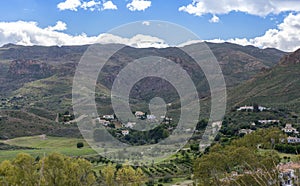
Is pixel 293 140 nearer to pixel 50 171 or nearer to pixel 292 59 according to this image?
pixel 50 171

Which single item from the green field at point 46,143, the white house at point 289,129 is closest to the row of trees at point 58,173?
the green field at point 46,143

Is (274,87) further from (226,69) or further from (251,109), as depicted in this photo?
(226,69)

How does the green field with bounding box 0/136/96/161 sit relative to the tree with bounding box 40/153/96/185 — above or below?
below

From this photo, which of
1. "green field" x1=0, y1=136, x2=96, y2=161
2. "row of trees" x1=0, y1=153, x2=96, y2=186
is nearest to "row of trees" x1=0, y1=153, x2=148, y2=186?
"row of trees" x1=0, y1=153, x2=96, y2=186

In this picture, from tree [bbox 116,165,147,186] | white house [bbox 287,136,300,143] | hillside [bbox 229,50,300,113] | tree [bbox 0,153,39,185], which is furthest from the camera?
hillside [bbox 229,50,300,113]

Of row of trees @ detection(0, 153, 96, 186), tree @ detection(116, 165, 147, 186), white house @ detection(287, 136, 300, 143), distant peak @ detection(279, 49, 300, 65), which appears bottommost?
white house @ detection(287, 136, 300, 143)

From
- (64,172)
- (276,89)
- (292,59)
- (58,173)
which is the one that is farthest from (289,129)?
(292,59)

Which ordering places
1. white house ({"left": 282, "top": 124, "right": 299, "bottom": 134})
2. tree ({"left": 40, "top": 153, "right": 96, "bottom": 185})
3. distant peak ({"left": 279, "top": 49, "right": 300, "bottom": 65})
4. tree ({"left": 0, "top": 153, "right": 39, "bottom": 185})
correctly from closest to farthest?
tree ({"left": 0, "top": 153, "right": 39, "bottom": 185})
tree ({"left": 40, "top": 153, "right": 96, "bottom": 185})
white house ({"left": 282, "top": 124, "right": 299, "bottom": 134})
distant peak ({"left": 279, "top": 49, "right": 300, "bottom": 65})

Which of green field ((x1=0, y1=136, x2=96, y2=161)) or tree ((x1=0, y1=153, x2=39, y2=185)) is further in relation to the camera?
green field ((x1=0, y1=136, x2=96, y2=161))

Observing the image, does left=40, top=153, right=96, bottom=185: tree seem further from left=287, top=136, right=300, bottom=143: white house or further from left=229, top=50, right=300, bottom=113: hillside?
left=229, top=50, right=300, bottom=113: hillside
